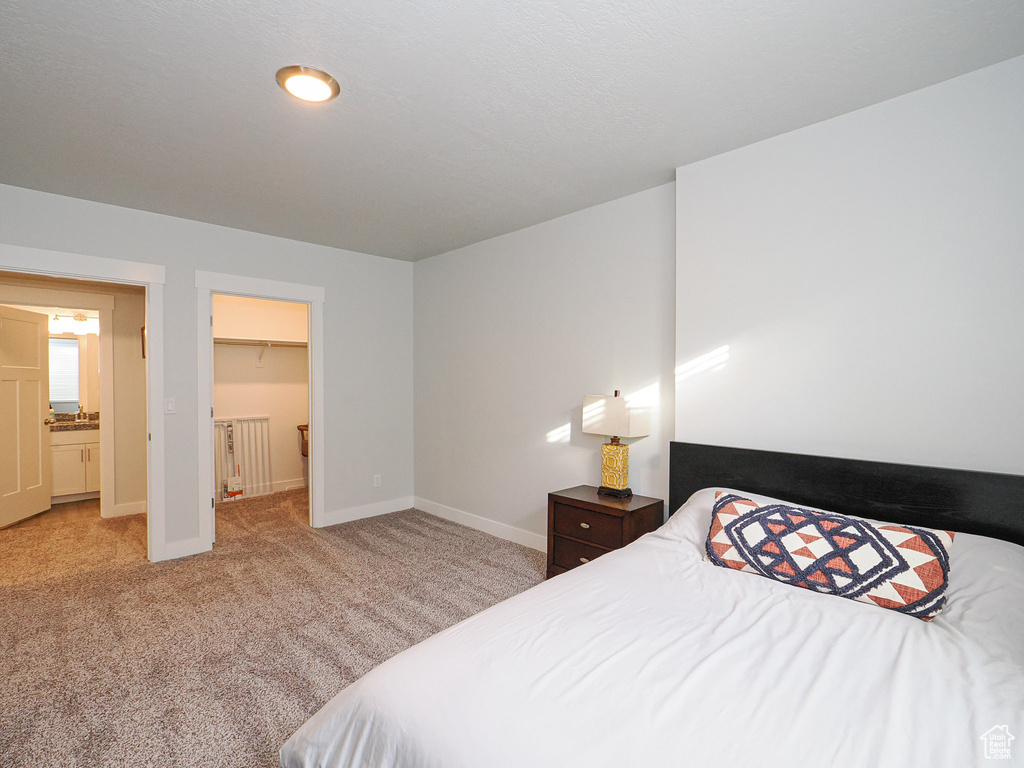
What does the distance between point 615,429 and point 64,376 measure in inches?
259

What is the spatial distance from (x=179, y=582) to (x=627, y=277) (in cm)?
351

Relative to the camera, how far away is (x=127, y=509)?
479 centimetres

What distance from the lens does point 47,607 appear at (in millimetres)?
2859

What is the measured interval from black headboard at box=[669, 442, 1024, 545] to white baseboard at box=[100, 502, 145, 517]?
198 inches

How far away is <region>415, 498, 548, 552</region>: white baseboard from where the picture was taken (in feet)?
12.6

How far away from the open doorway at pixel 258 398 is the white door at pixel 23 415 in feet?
4.69

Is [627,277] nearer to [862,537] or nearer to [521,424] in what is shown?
[521,424]

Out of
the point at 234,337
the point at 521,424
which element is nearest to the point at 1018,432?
the point at 521,424

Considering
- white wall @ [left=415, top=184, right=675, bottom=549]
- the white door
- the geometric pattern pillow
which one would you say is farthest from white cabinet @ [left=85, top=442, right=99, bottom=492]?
the geometric pattern pillow

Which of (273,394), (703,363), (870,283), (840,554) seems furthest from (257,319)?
(840,554)

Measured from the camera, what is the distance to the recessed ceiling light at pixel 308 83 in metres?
1.93

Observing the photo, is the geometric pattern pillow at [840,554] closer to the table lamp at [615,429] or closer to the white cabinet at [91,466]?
the table lamp at [615,429]

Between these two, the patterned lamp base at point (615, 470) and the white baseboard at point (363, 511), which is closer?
the patterned lamp base at point (615, 470)

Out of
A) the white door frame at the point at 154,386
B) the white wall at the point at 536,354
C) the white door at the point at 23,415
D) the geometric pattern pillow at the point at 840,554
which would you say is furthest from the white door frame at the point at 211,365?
the geometric pattern pillow at the point at 840,554
